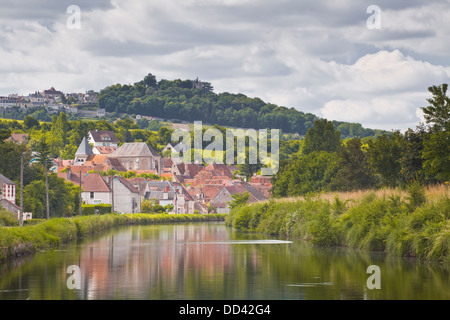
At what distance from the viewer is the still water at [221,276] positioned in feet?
72.0

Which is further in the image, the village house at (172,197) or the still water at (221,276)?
the village house at (172,197)

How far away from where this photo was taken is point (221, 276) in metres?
26.9

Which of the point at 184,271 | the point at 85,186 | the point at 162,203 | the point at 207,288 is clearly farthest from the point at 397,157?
the point at 162,203

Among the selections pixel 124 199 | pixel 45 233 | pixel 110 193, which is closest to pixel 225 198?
pixel 124 199

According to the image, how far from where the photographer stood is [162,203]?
449ft

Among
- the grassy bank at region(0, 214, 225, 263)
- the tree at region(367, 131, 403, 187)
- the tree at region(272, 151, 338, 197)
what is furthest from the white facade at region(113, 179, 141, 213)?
the tree at region(367, 131, 403, 187)

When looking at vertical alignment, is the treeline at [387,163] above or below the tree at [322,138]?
below

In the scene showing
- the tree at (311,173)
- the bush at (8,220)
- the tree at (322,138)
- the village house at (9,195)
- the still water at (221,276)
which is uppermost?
the tree at (322,138)

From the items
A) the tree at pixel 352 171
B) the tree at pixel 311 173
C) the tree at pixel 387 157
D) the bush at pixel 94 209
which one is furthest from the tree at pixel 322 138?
the tree at pixel 387 157

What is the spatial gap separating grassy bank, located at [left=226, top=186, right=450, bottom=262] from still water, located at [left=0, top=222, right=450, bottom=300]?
928 mm

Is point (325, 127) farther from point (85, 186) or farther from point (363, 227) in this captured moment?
point (363, 227)

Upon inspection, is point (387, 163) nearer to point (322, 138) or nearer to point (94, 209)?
point (322, 138)

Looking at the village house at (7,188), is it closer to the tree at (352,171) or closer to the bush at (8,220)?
the bush at (8,220)

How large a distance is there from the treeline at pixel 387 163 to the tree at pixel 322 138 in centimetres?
870
